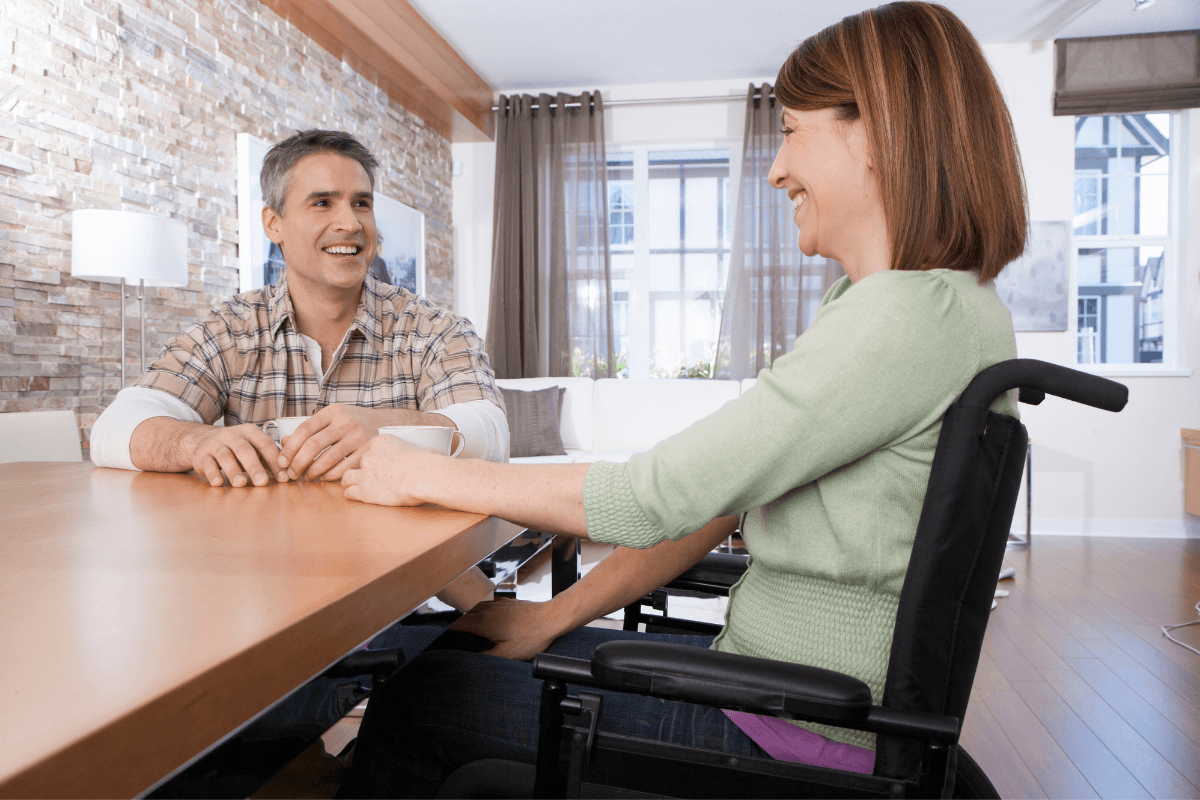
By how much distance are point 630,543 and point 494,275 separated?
15.9ft

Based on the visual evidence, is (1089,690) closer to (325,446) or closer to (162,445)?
(325,446)

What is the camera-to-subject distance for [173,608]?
47 cm

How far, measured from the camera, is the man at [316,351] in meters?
1.25

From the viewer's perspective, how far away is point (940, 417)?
27.8 inches

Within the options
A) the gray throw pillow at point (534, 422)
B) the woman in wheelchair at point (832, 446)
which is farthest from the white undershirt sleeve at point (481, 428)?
the gray throw pillow at point (534, 422)

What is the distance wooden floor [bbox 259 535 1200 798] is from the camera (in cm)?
177

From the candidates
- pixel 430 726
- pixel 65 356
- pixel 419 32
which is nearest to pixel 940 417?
pixel 430 726

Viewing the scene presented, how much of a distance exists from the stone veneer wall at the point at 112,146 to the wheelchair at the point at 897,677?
8.27ft

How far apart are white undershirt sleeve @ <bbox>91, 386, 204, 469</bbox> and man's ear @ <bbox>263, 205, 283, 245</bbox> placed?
0.51 m

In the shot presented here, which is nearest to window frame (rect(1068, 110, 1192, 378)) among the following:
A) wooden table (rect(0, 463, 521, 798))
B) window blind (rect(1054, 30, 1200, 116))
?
window blind (rect(1054, 30, 1200, 116))

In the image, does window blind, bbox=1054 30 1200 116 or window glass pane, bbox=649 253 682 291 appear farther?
window glass pane, bbox=649 253 682 291

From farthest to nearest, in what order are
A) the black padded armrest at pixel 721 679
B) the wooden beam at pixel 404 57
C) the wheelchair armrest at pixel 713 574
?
1. the wooden beam at pixel 404 57
2. the wheelchair armrest at pixel 713 574
3. the black padded armrest at pixel 721 679

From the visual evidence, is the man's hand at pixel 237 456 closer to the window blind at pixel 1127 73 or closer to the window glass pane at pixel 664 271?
Answer: the window glass pane at pixel 664 271

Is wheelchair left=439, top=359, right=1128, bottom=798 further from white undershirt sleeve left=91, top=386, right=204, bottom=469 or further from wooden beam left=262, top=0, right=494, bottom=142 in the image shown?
wooden beam left=262, top=0, right=494, bottom=142
